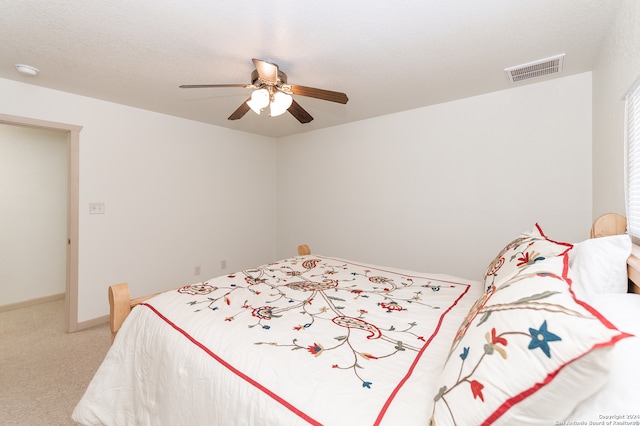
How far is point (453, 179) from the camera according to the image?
9.87ft

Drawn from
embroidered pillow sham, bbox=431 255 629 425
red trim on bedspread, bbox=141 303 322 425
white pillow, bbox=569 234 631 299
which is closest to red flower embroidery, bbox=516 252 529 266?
white pillow, bbox=569 234 631 299

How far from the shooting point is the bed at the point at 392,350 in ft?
1.92

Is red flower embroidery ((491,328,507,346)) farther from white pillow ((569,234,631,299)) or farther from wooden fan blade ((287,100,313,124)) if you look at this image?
wooden fan blade ((287,100,313,124))

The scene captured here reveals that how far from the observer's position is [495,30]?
5.76 ft

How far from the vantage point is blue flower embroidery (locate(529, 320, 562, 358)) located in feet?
1.92

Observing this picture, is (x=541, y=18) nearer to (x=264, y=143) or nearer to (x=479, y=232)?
(x=479, y=232)

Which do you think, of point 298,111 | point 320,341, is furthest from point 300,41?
point 320,341

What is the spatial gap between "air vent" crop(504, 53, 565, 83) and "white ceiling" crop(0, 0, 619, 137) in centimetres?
6

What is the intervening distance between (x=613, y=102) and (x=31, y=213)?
5990mm

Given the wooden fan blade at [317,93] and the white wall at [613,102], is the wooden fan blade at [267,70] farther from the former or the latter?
the white wall at [613,102]

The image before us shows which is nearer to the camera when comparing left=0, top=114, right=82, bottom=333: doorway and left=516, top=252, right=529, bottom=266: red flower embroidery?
left=516, top=252, right=529, bottom=266: red flower embroidery

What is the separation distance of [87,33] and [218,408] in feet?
7.60

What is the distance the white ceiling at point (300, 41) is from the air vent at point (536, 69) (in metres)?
0.06

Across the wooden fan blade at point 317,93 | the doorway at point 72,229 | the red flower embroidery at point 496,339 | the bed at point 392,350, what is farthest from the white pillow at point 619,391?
the doorway at point 72,229
